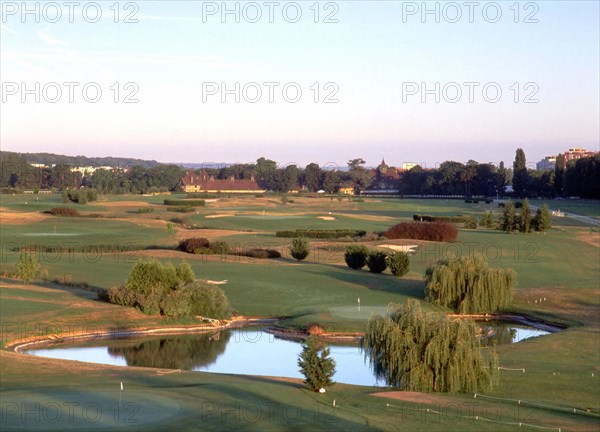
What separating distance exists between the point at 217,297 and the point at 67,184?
150806 mm

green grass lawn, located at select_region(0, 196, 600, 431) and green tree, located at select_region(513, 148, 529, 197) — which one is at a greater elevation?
green tree, located at select_region(513, 148, 529, 197)

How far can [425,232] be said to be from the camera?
257 feet

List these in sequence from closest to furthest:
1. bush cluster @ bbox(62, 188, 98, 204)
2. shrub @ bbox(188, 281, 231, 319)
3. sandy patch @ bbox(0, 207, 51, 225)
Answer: shrub @ bbox(188, 281, 231, 319) → sandy patch @ bbox(0, 207, 51, 225) → bush cluster @ bbox(62, 188, 98, 204)

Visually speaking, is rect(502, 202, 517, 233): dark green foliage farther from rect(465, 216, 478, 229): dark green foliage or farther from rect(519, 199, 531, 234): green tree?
rect(465, 216, 478, 229): dark green foliage

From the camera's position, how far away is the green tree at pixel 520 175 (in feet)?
565

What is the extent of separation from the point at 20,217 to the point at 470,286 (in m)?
59.0

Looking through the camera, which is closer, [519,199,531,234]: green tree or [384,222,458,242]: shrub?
[384,222,458,242]: shrub

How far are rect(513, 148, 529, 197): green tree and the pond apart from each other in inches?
5279

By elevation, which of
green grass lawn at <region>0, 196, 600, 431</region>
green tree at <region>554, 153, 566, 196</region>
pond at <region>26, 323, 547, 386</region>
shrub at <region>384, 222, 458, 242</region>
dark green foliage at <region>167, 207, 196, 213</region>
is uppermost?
green tree at <region>554, 153, 566, 196</region>

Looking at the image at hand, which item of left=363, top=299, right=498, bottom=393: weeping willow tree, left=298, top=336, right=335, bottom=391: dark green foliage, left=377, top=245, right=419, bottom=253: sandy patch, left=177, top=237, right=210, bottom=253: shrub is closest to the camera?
left=298, top=336, right=335, bottom=391: dark green foliage

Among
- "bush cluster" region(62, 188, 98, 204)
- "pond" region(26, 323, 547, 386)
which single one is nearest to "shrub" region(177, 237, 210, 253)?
"pond" region(26, 323, 547, 386)

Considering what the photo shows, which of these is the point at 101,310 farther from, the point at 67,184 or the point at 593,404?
the point at 67,184

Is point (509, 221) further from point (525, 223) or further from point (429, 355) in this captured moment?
point (429, 355)

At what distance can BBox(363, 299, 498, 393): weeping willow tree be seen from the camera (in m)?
28.6
